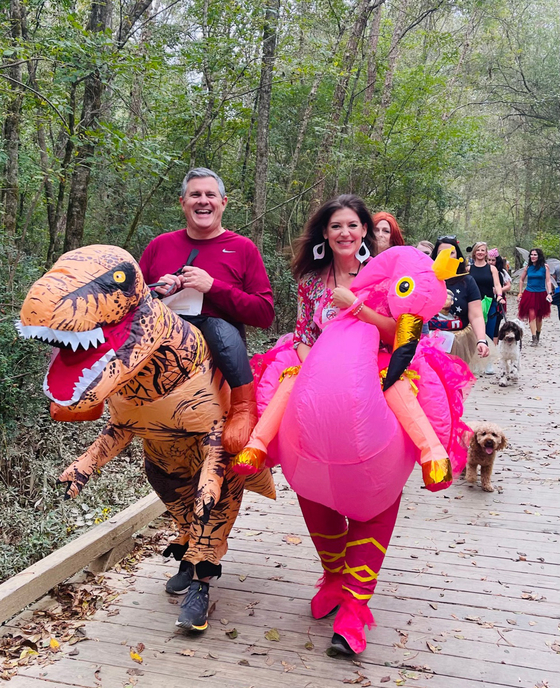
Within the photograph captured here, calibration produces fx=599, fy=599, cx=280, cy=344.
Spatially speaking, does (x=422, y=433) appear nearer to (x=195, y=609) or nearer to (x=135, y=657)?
(x=195, y=609)

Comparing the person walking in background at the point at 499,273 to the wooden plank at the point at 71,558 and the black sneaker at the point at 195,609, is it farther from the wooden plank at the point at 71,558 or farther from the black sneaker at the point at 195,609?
the black sneaker at the point at 195,609

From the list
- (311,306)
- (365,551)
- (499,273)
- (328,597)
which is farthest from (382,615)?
(499,273)

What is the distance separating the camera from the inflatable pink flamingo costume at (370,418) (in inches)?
90.1

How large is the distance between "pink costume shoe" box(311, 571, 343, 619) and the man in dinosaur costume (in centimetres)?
56

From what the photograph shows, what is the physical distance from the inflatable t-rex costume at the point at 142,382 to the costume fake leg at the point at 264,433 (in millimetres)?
216

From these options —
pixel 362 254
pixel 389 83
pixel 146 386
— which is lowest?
pixel 146 386

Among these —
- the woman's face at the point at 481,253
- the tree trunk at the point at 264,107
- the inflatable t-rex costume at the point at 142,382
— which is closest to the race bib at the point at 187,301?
the inflatable t-rex costume at the point at 142,382

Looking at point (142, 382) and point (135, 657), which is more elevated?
point (142, 382)

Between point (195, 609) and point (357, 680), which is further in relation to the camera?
point (195, 609)

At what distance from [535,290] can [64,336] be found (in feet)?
34.8

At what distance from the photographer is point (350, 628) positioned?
256cm

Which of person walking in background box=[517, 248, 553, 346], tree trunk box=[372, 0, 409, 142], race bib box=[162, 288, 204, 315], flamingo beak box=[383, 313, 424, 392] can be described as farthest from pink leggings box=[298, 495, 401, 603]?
tree trunk box=[372, 0, 409, 142]

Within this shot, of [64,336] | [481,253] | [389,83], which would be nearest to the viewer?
[64,336]

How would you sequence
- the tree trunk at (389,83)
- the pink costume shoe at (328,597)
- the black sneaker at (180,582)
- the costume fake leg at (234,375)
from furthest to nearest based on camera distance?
the tree trunk at (389,83) < the black sneaker at (180,582) < the pink costume shoe at (328,597) < the costume fake leg at (234,375)
